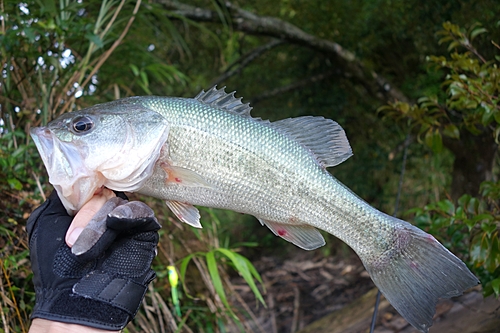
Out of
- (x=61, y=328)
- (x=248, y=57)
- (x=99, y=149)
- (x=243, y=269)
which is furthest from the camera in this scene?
(x=248, y=57)

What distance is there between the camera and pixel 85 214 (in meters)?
1.69

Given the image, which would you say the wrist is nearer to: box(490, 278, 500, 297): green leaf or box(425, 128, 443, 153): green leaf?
box(490, 278, 500, 297): green leaf

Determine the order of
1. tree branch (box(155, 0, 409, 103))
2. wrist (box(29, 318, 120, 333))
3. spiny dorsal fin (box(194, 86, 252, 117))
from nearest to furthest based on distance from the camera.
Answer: wrist (box(29, 318, 120, 333))
spiny dorsal fin (box(194, 86, 252, 117))
tree branch (box(155, 0, 409, 103))

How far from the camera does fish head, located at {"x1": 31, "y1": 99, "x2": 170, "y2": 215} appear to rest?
1.69m

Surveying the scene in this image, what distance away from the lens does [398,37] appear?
4.73 meters

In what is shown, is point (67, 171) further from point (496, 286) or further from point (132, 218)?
A: point (496, 286)

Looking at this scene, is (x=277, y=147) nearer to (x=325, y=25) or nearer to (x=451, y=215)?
(x=451, y=215)

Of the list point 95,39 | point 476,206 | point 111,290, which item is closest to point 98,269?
point 111,290

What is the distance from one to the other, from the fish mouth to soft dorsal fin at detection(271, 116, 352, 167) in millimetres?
719

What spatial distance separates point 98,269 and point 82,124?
52 cm

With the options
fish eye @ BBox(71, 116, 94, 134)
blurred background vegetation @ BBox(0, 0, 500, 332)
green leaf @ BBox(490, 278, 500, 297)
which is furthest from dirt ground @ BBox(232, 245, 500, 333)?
fish eye @ BBox(71, 116, 94, 134)

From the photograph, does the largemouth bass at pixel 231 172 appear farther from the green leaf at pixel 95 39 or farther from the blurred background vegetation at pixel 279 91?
the green leaf at pixel 95 39

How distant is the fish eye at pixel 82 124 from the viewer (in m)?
1.74

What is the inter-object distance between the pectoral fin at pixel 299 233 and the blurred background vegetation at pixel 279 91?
0.94 meters
